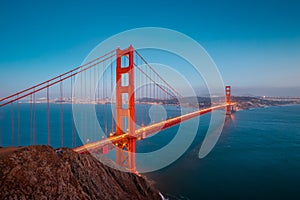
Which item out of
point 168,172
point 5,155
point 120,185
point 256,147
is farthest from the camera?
point 256,147

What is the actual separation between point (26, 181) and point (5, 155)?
98 centimetres

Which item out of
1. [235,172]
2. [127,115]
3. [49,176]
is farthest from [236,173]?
[49,176]

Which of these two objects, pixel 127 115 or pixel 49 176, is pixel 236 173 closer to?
pixel 127 115

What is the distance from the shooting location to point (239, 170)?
14.4 m

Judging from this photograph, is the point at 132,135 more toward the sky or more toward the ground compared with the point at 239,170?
more toward the sky

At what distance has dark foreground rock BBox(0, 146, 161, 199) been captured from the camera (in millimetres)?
4266

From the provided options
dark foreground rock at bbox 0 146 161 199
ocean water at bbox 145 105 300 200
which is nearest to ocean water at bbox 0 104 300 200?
ocean water at bbox 145 105 300 200

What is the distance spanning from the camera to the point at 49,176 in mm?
4820

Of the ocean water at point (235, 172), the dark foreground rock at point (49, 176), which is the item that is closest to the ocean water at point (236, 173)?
the ocean water at point (235, 172)

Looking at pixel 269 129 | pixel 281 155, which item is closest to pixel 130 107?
pixel 281 155

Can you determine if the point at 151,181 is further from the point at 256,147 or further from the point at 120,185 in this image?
the point at 256,147

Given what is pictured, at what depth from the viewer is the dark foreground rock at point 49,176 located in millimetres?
4266

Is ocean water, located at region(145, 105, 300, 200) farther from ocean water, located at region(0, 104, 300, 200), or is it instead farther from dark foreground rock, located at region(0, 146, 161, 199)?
dark foreground rock, located at region(0, 146, 161, 199)

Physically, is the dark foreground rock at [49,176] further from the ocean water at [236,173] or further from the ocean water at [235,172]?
the ocean water at [236,173]
